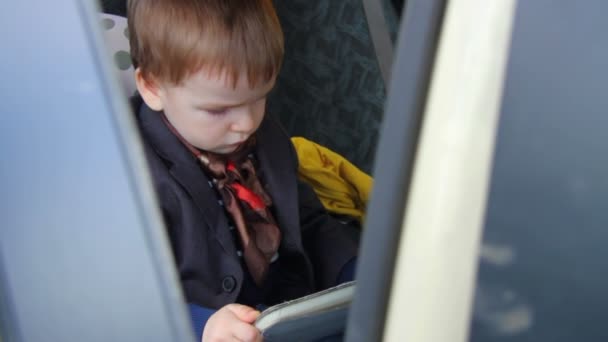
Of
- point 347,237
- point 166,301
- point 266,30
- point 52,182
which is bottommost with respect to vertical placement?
point 347,237

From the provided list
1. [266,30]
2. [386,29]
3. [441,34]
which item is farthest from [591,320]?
[386,29]

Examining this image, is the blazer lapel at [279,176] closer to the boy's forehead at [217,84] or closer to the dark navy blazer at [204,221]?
the dark navy blazer at [204,221]

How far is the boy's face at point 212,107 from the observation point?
1.31 m

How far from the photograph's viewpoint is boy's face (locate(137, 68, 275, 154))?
1310 millimetres

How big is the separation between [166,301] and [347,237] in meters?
0.96

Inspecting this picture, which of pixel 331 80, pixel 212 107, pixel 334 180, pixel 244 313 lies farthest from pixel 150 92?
pixel 331 80

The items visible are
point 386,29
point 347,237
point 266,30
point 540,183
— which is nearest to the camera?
point 540,183

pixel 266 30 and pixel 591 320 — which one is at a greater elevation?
pixel 266 30

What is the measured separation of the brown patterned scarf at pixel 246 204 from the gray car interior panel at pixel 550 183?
2.62 feet

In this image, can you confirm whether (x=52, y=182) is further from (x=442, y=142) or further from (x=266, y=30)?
(x=266, y=30)

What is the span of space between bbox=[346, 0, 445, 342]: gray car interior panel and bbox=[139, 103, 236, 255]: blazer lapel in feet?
2.28

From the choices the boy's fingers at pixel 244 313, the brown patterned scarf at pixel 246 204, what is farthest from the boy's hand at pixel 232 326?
the brown patterned scarf at pixel 246 204

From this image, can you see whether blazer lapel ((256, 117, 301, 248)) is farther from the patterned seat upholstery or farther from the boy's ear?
the patterned seat upholstery

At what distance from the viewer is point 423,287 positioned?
0.72 m
